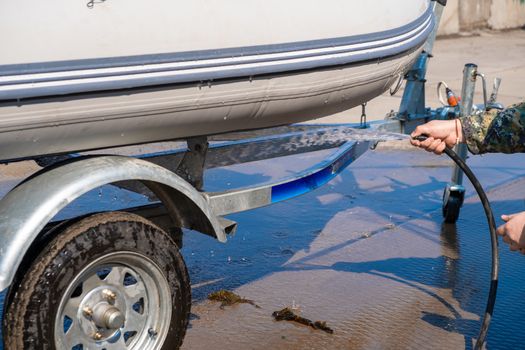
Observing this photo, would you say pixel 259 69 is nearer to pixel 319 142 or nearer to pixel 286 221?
pixel 319 142

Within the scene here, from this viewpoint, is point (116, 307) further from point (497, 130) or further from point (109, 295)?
point (497, 130)

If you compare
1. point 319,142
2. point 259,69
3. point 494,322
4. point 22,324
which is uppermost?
point 259,69

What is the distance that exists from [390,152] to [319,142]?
2.76m

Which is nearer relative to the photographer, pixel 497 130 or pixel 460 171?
pixel 497 130

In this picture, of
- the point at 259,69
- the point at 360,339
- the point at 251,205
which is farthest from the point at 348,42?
the point at 360,339

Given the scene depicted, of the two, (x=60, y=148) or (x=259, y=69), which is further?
(x=259, y=69)

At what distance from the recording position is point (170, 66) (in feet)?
11.1

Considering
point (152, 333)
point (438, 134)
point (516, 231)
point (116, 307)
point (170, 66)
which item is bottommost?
point (152, 333)

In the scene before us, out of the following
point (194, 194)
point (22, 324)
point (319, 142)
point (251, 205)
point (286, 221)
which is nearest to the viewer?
point (22, 324)

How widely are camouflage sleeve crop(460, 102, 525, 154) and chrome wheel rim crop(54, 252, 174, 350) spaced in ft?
4.47

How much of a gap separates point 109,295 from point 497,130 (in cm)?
164

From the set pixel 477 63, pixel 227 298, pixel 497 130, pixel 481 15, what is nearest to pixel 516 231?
pixel 497 130

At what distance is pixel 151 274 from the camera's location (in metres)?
3.46

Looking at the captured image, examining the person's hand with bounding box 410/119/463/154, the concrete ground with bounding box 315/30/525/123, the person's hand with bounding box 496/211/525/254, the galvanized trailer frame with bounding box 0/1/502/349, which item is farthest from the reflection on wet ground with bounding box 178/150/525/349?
the concrete ground with bounding box 315/30/525/123
